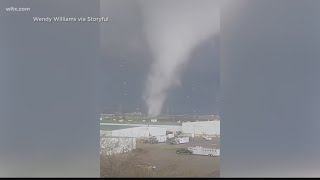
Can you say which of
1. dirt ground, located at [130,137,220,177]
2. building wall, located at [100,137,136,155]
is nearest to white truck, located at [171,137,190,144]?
dirt ground, located at [130,137,220,177]

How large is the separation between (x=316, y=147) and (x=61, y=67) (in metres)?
1.88

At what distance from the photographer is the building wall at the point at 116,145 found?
2.70 metres

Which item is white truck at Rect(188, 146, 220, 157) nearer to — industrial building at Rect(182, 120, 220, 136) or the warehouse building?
industrial building at Rect(182, 120, 220, 136)

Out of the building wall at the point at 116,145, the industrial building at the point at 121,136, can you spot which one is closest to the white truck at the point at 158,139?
the industrial building at the point at 121,136

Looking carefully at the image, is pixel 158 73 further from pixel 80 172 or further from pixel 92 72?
pixel 80 172

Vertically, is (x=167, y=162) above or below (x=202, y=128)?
below

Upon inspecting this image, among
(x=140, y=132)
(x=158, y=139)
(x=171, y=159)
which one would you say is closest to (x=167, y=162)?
(x=171, y=159)

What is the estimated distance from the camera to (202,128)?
2.69 meters

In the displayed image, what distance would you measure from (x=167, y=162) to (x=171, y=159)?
0.12 ft

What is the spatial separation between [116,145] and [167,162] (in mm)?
382

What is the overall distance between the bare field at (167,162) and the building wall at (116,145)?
5 centimetres

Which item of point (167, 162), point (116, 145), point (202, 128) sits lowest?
point (167, 162)

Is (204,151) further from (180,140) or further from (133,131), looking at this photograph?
(133,131)

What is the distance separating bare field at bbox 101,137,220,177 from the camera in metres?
2.71
